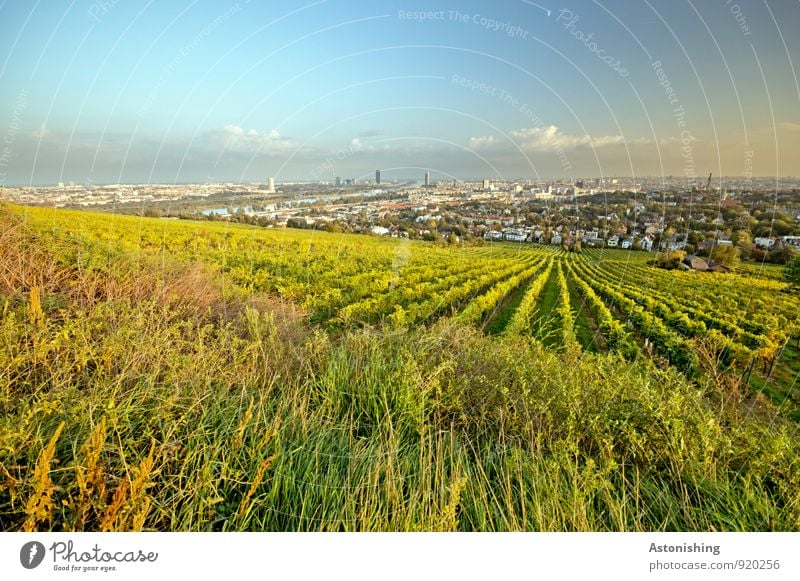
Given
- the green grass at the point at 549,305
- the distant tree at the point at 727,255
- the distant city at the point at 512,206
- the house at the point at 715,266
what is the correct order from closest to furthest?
the distant city at the point at 512,206 < the distant tree at the point at 727,255 < the house at the point at 715,266 < the green grass at the point at 549,305

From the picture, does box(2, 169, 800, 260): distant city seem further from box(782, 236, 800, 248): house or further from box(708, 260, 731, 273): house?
box(708, 260, 731, 273): house

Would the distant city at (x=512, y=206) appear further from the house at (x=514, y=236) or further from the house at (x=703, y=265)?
the house at (x=703, y=265)

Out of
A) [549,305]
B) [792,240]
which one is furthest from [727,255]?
[549,305]

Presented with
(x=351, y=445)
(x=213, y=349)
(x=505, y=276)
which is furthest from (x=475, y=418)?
(x=505, y=276)

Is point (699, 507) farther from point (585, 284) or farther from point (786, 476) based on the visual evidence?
point (585, 284)

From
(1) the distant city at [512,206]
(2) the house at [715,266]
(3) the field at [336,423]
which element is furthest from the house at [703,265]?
(3) the field at [336,423]

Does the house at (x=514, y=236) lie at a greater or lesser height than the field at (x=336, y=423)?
greater
